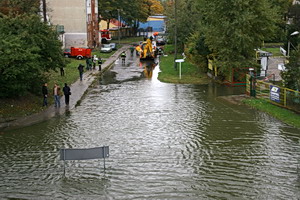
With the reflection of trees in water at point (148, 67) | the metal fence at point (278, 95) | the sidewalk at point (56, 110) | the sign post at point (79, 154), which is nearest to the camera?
the sign post at point (79, 154)

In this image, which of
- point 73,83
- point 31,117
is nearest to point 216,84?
point 73,83

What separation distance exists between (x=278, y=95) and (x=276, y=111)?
5.43 ft

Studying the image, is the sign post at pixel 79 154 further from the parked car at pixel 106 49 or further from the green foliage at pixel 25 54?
the parked car at pixel 106 49

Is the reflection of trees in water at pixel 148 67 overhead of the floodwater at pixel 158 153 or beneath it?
overhead

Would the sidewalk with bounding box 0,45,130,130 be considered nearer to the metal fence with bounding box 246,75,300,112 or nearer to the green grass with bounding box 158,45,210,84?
the green grass with bounding box 158,45,210,84

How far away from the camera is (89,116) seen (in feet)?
76.6

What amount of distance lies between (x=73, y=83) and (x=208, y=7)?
39.5 feet

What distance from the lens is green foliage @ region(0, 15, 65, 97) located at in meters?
22.4

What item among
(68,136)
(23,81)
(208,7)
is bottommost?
(68,136)

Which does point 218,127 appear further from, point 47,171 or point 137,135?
point 47,171

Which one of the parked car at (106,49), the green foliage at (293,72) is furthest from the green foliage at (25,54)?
the parked car at (106,49)

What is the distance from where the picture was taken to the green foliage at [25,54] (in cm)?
2239

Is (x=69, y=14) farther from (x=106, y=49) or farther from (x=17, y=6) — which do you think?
(x=17, y=6)

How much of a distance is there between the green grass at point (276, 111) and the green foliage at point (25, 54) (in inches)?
475
